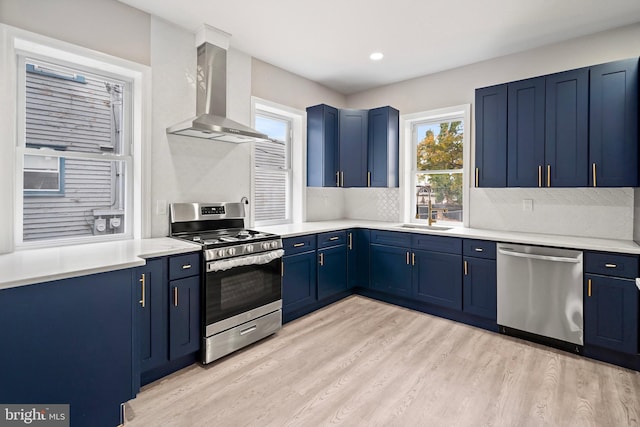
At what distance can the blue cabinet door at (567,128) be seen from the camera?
2869 mm

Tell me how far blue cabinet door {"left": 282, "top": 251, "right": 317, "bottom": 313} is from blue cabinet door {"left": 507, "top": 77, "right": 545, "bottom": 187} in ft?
7.41

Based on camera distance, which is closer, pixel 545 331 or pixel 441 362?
pixel 441 362

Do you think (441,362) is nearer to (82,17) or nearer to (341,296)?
(341,296)

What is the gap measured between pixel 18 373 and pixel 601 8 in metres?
4.69

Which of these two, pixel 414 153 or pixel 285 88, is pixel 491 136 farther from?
pixel 285 88

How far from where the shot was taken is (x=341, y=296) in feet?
13.6

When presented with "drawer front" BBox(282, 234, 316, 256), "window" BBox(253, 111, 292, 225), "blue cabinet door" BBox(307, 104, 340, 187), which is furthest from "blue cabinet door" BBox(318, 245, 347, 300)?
"blue cabinet door" BBox(307, 104, 340, 187)

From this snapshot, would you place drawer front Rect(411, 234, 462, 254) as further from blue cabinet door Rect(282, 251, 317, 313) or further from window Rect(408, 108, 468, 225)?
blue cabinet door Rect(282, 251, 317, 313)

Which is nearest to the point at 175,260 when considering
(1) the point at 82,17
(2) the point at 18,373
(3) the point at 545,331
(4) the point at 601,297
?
(2) the point at 18,373

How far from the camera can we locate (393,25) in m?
3.00

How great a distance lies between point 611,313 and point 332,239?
2.58 m

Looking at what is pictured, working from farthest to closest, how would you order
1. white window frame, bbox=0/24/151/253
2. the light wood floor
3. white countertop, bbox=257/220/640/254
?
1. white countertop, bbox=257/220/640/254
2. white window frame, bbox=0/24/151/253
3. the light wood floor

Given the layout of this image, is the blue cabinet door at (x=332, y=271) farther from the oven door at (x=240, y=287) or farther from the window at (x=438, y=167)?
the window at (x=438, y=167)

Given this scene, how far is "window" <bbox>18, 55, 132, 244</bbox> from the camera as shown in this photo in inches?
93.8
